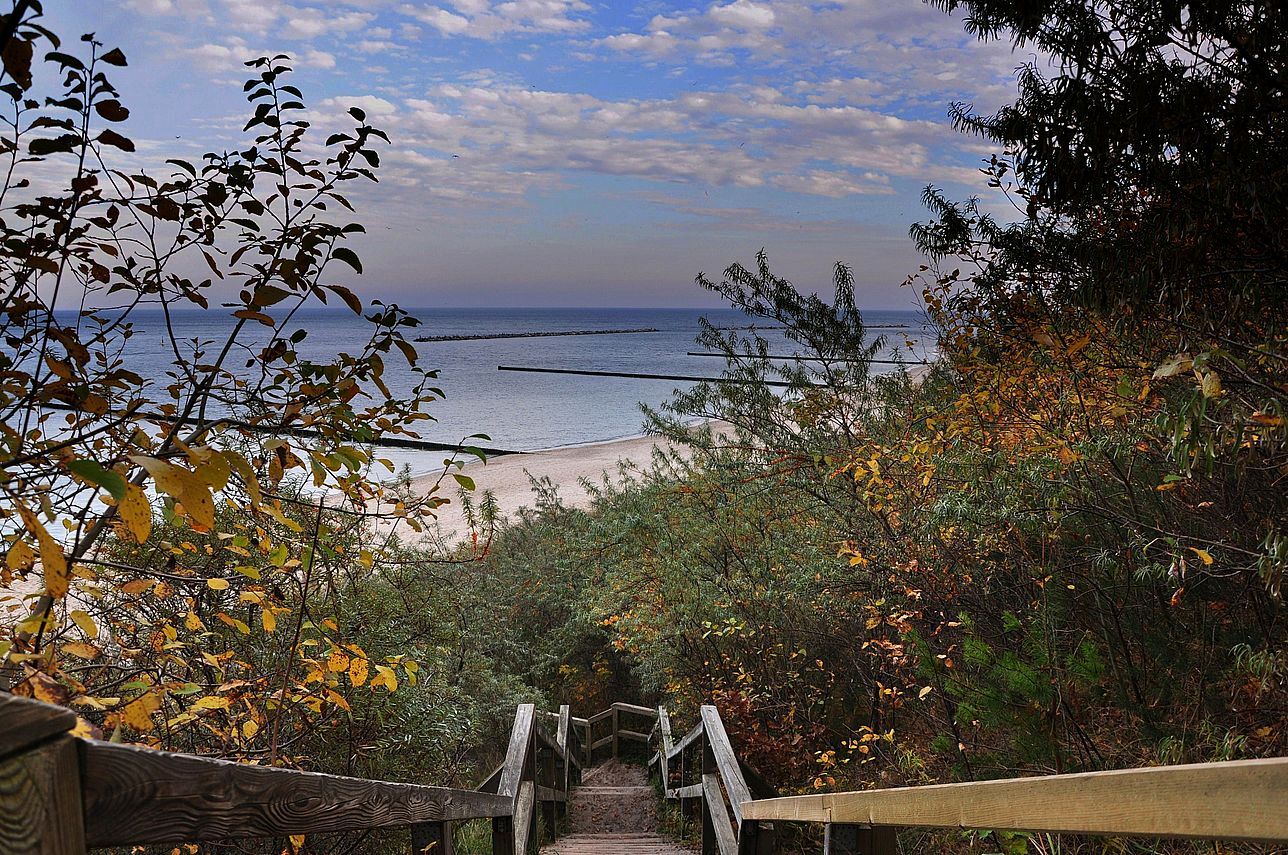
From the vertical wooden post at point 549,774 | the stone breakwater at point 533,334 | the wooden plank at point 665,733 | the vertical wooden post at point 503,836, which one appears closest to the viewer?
the vertical wooden post at point 503,836

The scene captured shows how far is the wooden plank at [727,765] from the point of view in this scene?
4281 millimetres

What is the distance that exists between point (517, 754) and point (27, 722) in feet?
14.6

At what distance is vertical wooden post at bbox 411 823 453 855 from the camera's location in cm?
257

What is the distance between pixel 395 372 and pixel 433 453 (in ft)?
115

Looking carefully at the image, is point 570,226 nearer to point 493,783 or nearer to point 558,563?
point 558,563

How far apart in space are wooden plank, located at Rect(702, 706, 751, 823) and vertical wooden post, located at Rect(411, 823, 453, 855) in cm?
171

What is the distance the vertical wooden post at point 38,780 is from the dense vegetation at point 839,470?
48 centimetres

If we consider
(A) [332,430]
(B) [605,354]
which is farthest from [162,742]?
(B) [605,354]

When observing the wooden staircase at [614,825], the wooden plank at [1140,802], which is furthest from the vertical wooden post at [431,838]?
the wooden staircase at [614,825]

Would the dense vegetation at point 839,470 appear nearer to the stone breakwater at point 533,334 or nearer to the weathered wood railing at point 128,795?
the weathered wood railing at point 128,795

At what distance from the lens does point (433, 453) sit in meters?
35.5

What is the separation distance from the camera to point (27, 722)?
805mm

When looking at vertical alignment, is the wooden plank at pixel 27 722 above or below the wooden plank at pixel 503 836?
above

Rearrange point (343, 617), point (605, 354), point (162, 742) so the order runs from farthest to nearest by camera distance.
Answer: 1. point (605, 354)
2. point (343, 617)
3. point (162, 742)
